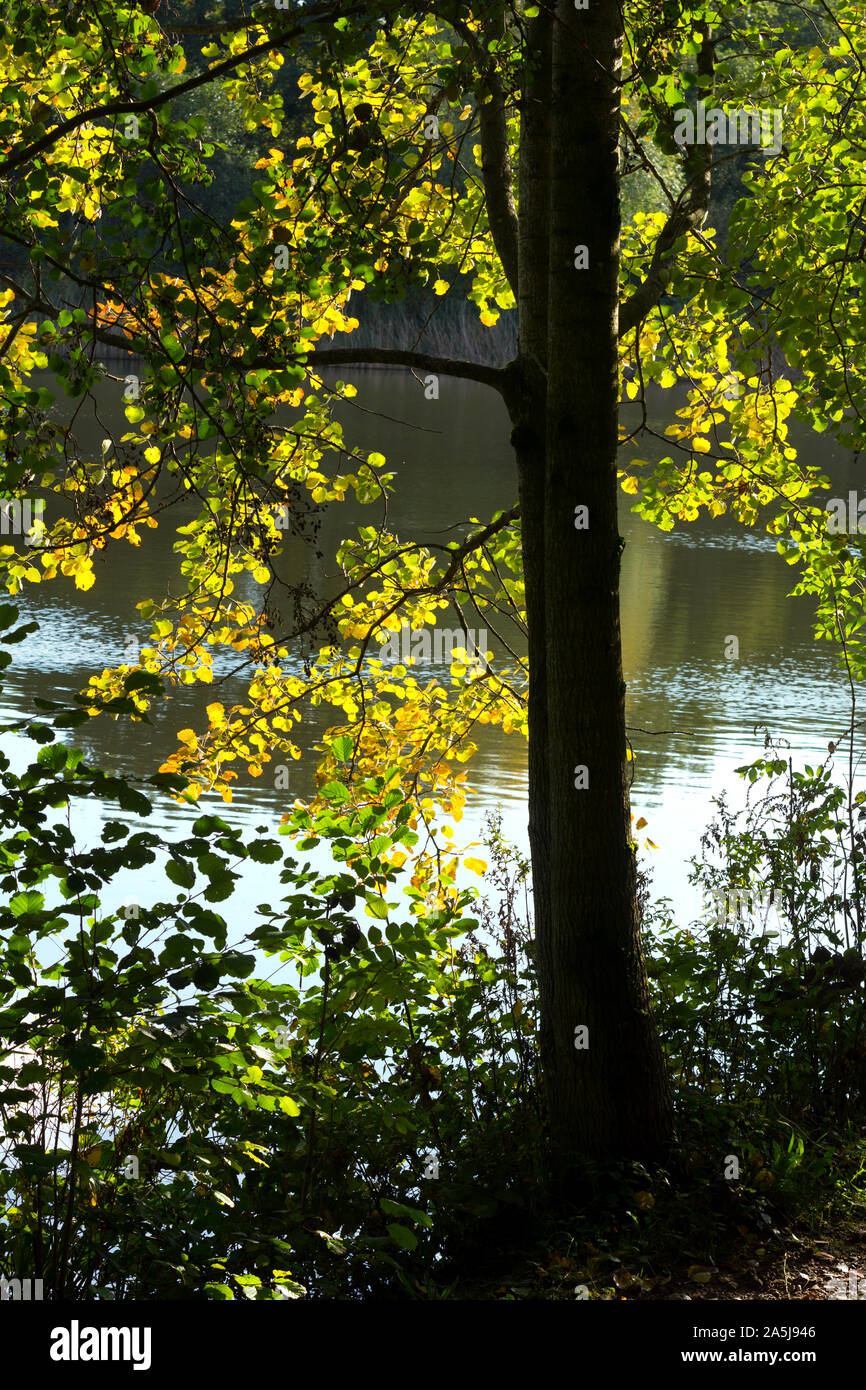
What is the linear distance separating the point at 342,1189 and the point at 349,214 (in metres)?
2.81

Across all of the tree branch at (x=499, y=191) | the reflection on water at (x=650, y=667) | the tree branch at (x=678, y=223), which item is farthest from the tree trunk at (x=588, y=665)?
the tree branch at (x=499, y=191)

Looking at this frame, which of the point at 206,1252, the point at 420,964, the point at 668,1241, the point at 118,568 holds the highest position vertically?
the point at 118,568

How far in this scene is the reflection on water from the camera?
33.0 feet

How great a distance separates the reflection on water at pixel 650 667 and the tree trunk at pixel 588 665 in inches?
29.6

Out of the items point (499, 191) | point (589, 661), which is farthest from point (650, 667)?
point (589, 661)

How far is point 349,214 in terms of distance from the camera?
12.3ft

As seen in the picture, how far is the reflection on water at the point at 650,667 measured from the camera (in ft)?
33.0

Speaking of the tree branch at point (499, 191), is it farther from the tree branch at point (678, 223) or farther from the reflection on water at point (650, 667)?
the reflection on water at point (650, 667)

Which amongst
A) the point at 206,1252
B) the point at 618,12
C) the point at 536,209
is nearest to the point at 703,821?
the point at 536,209

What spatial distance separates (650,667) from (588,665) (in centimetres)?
1035

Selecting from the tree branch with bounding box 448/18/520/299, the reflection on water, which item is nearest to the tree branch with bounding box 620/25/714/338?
the tree branch with bounding box 448/18/520/299
